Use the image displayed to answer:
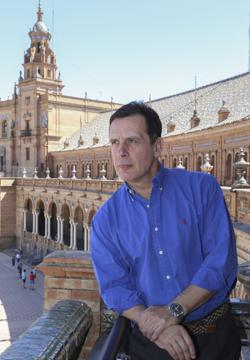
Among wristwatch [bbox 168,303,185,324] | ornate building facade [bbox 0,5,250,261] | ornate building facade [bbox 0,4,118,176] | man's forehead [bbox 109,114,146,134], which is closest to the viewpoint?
wristwatch [bbox 168,303,185,324]

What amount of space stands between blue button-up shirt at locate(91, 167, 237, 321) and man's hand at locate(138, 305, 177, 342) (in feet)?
0.50

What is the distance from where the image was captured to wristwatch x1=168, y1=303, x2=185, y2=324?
2775 mm

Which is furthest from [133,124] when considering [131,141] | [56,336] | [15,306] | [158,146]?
[15,306]

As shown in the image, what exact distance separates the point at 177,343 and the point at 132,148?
130 cm

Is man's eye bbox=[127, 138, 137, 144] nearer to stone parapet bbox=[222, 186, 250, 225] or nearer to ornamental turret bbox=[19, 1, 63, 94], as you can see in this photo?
stone parapet bbox=[222, 186, 250, 225]

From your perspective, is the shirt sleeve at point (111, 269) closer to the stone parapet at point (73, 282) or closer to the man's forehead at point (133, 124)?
the man's forehead at point (133, 124)

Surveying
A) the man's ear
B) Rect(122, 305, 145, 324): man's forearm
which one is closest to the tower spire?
the man's ear

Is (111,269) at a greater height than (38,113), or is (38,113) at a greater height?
(38,113)

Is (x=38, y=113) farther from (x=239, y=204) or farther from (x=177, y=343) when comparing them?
(x=177, y=343)

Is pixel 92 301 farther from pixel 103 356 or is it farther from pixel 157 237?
pixel 103 356

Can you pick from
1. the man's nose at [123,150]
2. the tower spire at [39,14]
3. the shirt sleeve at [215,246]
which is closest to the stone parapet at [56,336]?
the shirt sleeve at [215,246]

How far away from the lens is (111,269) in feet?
10.1

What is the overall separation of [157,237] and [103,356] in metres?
0.99

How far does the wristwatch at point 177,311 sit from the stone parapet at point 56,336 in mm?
866
